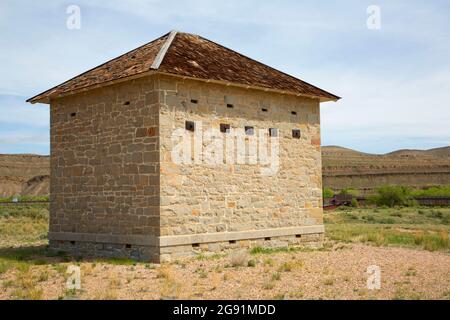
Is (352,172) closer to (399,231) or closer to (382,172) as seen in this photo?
(382,172)

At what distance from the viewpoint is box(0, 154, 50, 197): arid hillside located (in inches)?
2875

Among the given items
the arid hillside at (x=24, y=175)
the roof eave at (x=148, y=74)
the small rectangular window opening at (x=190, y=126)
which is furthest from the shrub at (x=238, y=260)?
the arid hillside at (x=24, y=175)

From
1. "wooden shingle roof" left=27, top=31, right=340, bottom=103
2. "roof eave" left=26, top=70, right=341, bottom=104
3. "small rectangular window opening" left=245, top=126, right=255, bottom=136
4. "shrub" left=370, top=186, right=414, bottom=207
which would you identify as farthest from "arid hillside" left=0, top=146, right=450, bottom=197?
"small rectangular window opening" left=245, top=126, right=255, bottom=136

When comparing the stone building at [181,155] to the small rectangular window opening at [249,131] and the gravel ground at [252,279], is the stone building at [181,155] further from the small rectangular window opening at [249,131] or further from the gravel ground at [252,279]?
the gravel ground at [252,279]

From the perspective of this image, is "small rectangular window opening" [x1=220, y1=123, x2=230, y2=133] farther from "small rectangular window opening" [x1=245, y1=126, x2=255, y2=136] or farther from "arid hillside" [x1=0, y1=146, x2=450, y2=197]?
"arid hillside" [x1=0, y1=146, x2=450, y2=197]

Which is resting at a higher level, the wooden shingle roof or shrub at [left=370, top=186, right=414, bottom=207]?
the wooden shingle roof

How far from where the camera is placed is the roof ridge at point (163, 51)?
13.2 meters

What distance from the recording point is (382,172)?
6712cm

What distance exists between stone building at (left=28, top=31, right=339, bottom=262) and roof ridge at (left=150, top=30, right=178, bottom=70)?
36 millimetres

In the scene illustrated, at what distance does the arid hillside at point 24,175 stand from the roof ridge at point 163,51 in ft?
190

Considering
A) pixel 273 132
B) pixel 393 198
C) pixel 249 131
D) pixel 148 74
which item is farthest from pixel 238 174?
pixel 393 198

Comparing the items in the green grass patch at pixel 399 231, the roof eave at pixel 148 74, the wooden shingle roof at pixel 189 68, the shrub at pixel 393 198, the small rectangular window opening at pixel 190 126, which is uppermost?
the wooden shingle roof at pixel 189 68

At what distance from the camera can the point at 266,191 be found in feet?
51.0
